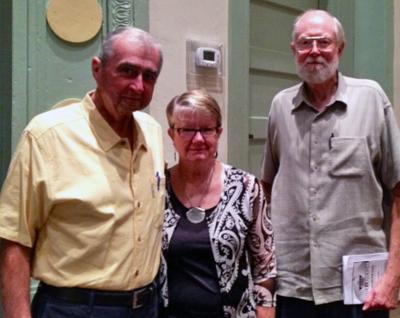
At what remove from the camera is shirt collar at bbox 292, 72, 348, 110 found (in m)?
2.33

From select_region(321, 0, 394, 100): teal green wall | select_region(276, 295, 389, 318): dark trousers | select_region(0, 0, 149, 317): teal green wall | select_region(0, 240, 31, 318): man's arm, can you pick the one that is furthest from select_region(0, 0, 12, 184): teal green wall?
select_region(321, 0, 394, 100): teal green wall

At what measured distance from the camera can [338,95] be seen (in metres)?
2.34

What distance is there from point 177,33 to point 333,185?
3.24ft

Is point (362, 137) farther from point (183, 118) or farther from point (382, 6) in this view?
point (382, 6)

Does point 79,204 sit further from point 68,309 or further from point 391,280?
point 391,280

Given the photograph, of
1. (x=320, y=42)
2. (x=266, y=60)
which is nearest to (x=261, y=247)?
(x=320, y=42)

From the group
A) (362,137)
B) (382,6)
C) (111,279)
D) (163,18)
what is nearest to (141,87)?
(111,279)

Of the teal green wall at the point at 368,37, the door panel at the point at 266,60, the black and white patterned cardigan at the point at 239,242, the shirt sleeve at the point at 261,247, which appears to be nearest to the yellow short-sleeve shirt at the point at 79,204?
the black and white patterned cardigan at the point at 239,242

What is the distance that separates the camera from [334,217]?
7.55 ft

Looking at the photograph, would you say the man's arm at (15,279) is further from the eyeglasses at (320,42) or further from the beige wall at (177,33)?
the eyeglasses at (320,42)

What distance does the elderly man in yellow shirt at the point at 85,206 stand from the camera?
1710 millimetres

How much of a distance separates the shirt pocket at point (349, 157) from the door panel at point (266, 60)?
1282 mm

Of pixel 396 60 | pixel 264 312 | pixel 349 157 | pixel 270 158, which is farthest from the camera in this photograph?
pixel 396 60

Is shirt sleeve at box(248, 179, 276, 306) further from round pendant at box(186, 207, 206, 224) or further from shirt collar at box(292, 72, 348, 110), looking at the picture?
shirt collar at box(292, 72, 348, 110)
